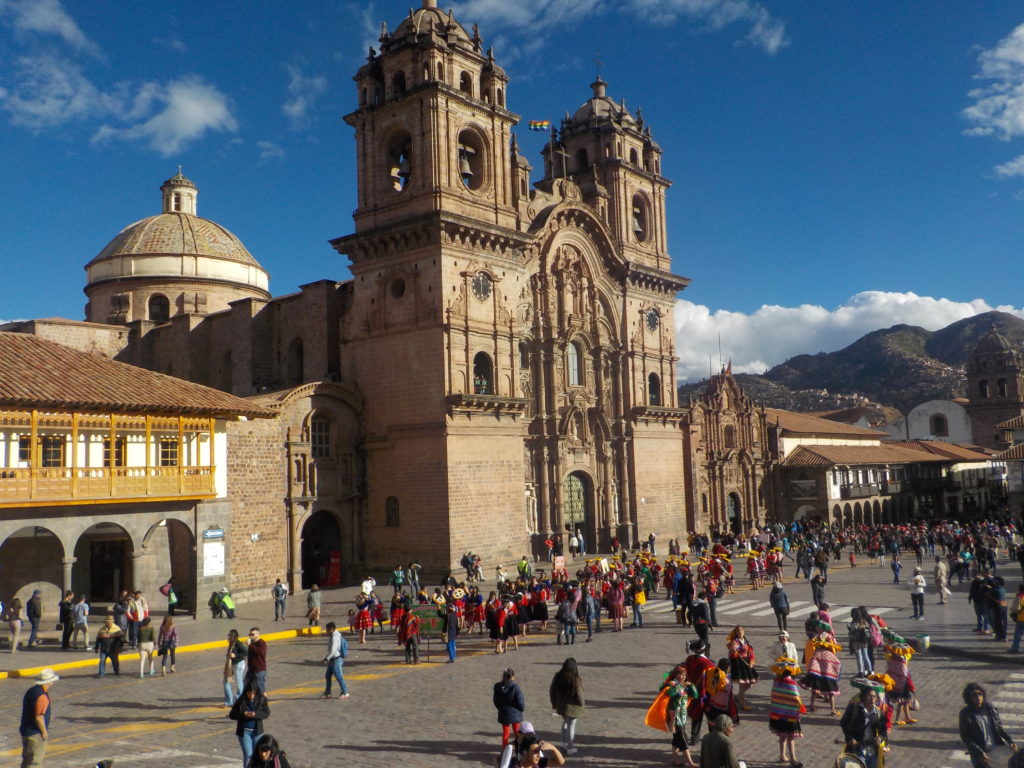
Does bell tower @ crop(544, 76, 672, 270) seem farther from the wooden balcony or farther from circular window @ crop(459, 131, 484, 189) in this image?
the wooden balcony

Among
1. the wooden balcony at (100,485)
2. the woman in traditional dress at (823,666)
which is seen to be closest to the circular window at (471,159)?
the wooden balcony at (100,485)

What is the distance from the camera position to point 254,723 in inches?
461

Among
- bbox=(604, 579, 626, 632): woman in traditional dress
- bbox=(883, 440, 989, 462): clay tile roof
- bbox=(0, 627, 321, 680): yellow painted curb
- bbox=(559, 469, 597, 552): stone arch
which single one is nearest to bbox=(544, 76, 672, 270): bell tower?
bbox=(559, 469, 597, 552): stone arch

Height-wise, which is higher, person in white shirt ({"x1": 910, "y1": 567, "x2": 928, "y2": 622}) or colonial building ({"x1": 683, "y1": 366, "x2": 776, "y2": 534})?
colonial building ({"x1": 683, "y1": 366, "x2": 776, "y2": 534})

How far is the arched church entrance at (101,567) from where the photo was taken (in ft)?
100

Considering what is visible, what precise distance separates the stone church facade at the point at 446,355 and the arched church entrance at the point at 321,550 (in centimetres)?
10

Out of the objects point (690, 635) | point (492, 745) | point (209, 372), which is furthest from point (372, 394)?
point (492, 745)

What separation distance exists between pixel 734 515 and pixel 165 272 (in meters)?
38.4

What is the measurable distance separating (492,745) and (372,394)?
25889mm

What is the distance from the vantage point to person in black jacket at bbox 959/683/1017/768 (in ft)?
33.2

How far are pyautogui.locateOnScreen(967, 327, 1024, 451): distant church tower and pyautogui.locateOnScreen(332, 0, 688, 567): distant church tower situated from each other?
56.5 meters

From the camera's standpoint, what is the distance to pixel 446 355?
117ft

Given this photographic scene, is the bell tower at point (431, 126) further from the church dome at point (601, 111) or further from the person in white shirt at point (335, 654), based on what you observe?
the person in white shirt at point (335, 654)

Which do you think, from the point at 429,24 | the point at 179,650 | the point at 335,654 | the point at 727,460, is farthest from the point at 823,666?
the point at 727,460
